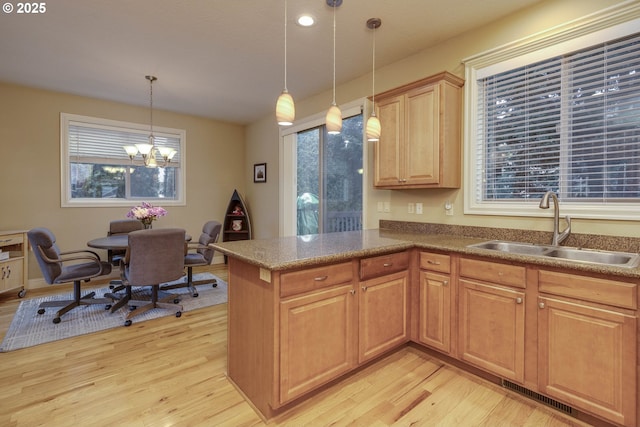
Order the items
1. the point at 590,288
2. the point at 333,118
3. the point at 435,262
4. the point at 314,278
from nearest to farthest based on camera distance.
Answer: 1. the point at 590,288
2. the point at 314,278
3. the point at 333,118
4. the point at 435,262

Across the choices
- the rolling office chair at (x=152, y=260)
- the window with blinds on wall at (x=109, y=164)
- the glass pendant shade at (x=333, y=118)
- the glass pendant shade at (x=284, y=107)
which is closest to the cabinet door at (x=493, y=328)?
the glass pendant shade at (x=333, y=118)

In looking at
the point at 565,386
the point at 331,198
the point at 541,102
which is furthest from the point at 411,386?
the point at 331,198

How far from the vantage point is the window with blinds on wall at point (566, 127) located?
201 cm

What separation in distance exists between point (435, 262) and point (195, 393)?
1.87m

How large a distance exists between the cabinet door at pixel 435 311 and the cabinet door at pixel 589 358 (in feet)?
1.85

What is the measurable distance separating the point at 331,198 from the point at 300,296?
2.82 metres

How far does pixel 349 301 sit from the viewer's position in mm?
1980

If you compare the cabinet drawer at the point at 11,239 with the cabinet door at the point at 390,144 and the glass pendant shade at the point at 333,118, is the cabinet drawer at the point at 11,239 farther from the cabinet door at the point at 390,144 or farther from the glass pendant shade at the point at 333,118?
the cabinet door at the point at 390,144

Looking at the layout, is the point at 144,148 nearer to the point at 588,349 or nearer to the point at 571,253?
the point at 571,253

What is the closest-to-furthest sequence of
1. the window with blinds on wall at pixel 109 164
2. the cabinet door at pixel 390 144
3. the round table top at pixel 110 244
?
the cabinet door at pixel 390 144 < the round table top at pixel 110 244 < the window with blinds on wall at pixel 109 164

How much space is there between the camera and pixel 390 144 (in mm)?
2904

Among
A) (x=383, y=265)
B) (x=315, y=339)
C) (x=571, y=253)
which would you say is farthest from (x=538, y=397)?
(x=315, y=339)

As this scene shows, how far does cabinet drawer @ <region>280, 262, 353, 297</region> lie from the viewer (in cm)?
168

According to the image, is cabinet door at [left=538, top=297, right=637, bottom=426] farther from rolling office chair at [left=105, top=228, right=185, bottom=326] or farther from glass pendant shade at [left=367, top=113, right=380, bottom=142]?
rolling office chair at [left=105, top=228, right=185, bottom=326]
